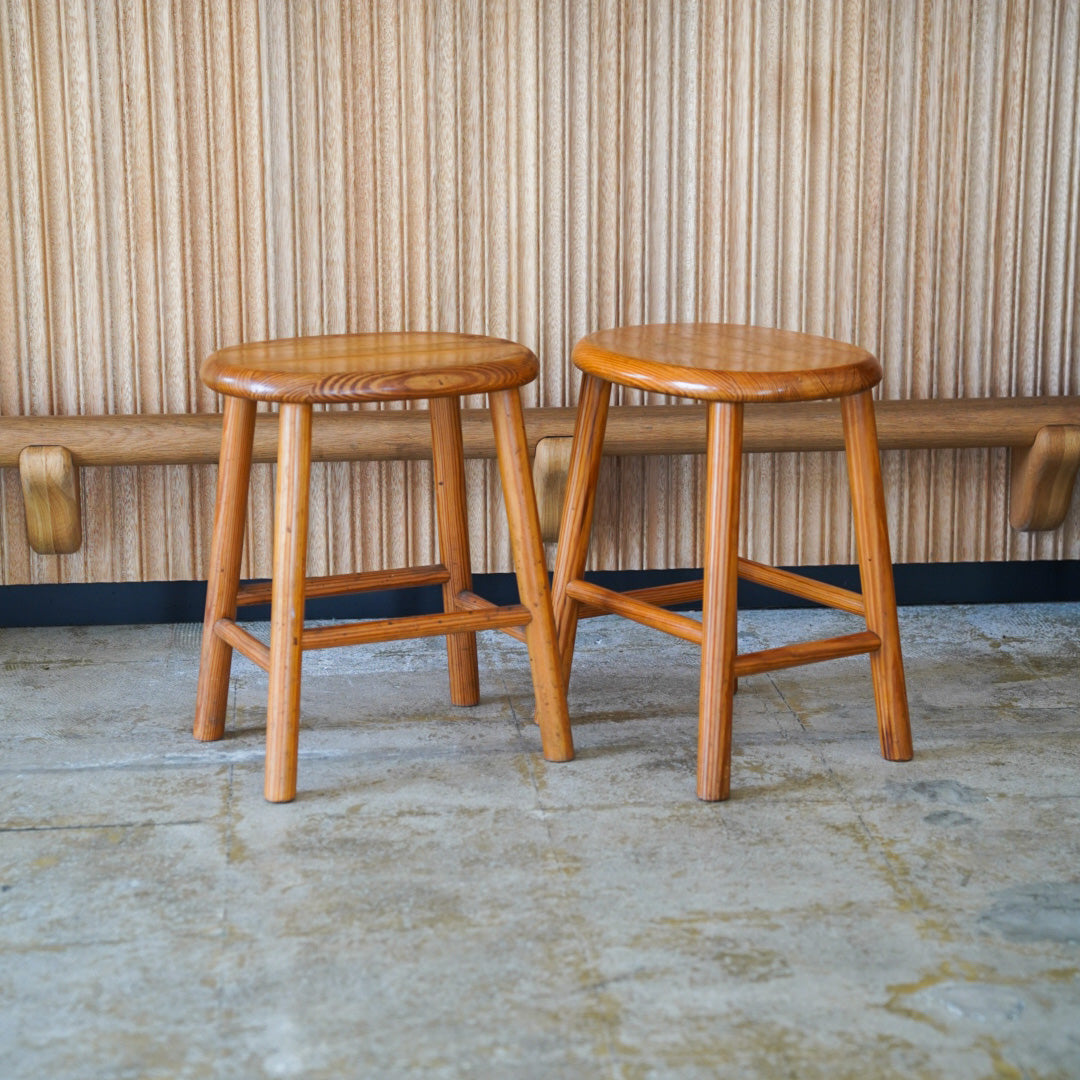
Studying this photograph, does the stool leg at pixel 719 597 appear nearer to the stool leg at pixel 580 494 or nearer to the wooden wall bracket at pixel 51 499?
the stool leg at pixel 580 494

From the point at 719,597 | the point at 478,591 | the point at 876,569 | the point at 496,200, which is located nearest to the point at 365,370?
the point at 719,597


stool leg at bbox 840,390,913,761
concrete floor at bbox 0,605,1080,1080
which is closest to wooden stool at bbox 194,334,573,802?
concrete floor at bbox 0,605,1080,1080

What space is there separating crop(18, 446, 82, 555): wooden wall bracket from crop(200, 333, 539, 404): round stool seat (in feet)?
2.17

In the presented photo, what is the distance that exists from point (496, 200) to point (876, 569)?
3.70ft

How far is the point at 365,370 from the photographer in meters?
1.93

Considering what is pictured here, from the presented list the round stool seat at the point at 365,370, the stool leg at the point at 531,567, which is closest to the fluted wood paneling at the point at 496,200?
the round stool seat at the point at 365,370

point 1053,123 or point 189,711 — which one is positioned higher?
point 1053,123

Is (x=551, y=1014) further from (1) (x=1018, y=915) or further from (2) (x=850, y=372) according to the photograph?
(2) (x=850, y=372)

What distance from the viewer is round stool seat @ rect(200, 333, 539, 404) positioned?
190 centimetres

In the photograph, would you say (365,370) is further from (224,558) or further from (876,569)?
(876,569)

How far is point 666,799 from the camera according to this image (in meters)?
2.07

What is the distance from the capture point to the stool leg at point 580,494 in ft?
7.40

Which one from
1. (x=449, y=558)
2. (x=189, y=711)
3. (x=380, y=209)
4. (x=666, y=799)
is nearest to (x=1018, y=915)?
(x=666, y=799)

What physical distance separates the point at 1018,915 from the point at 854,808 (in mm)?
344
